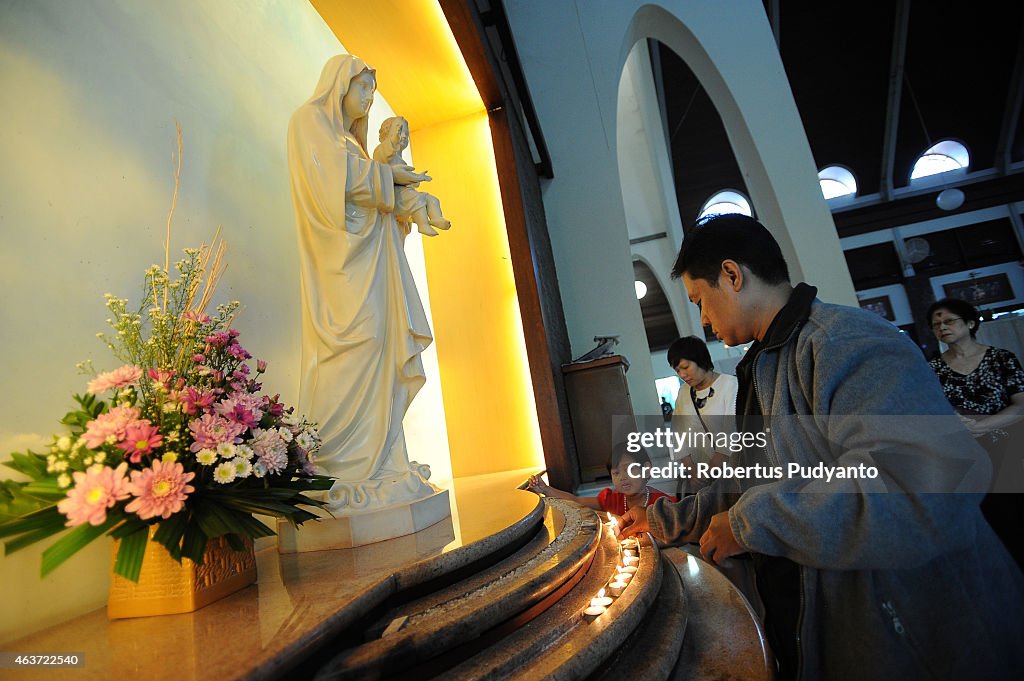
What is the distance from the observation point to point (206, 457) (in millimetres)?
1401

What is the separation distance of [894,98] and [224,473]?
64.6ft

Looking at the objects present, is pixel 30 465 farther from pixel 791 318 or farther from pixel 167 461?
pixel 791 318

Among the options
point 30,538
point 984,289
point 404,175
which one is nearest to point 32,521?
point 30,538

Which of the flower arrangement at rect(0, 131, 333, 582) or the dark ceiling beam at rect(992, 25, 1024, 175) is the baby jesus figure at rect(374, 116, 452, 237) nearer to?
the flower arrangement at rect(0, 131, 333, 582)

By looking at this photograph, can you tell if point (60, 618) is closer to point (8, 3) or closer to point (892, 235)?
point (8, 3)

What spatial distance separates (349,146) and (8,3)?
1177mm

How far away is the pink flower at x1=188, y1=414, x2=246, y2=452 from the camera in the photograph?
1.43 meters

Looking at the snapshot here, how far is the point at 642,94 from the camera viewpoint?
14766 mm

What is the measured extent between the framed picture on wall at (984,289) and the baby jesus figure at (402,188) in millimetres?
18820

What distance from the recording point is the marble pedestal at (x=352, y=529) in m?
2.03

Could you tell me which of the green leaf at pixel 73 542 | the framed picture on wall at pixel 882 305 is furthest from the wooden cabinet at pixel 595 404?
the framed picture on wall at pixel 882 305

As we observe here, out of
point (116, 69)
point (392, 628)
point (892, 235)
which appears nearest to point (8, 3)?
point (116, 69)

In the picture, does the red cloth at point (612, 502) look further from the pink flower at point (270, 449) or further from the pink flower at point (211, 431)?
the pink flower at point (211, 431)

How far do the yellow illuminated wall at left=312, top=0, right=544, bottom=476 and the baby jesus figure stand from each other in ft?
6.90
